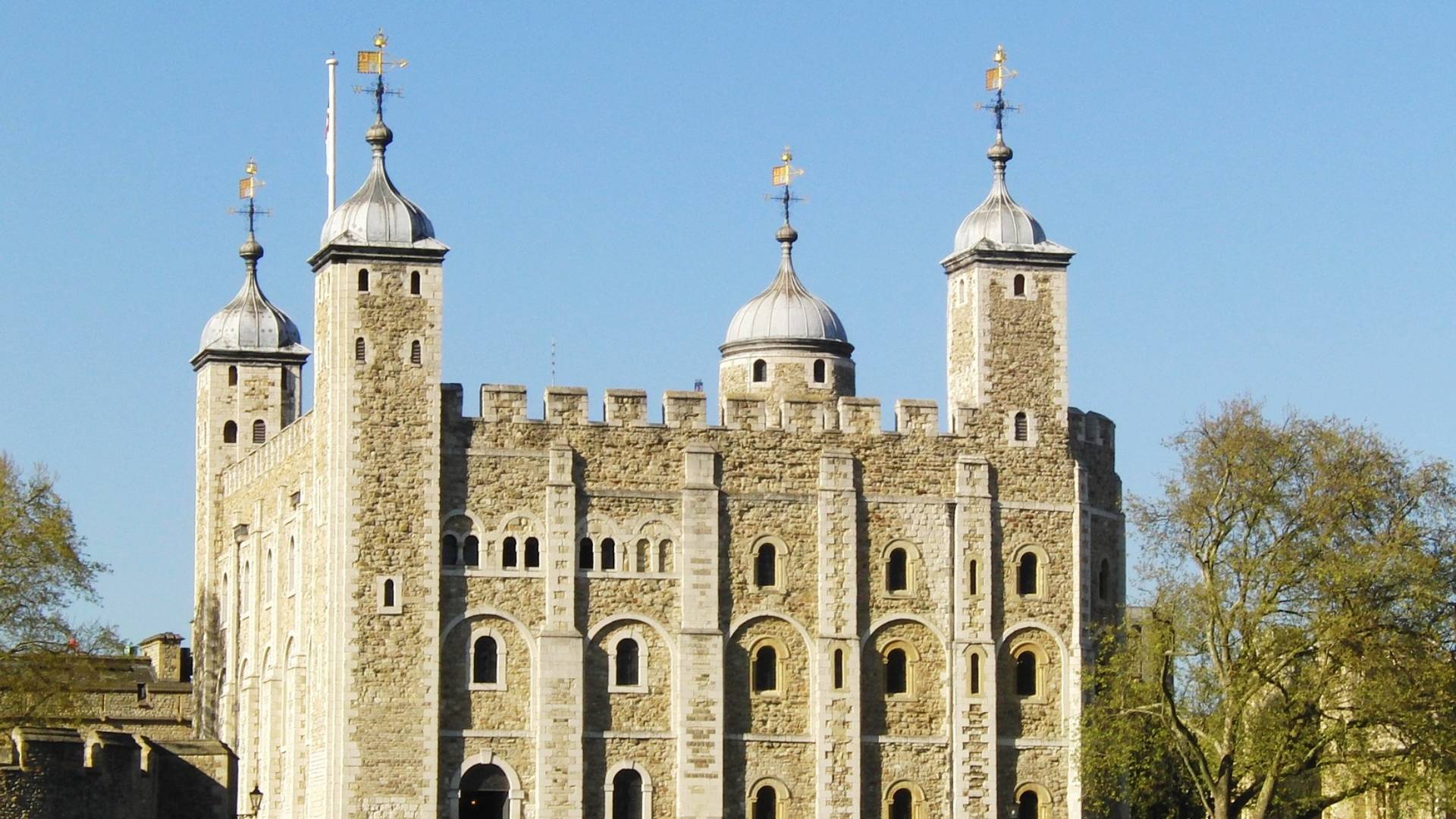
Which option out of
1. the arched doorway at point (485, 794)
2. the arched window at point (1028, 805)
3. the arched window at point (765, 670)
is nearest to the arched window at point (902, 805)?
the arched window at point (1028, 805)

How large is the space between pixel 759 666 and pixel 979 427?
743 cm

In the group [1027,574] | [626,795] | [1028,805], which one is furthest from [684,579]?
[1028,805]

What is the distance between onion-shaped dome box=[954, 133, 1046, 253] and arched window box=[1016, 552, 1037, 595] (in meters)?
7.11

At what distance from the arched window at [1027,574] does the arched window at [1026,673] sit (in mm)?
1357

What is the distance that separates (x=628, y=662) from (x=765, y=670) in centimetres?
305

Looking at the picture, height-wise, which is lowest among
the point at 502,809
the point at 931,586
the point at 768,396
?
the point at 502,809

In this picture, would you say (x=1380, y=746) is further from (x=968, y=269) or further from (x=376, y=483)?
(x=376, y=483)

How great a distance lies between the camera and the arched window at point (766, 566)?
75.7 meters

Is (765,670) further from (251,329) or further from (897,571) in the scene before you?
(251,329)

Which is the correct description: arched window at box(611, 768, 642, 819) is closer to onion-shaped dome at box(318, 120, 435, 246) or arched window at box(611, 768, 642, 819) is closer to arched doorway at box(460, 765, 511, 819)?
arched doorway at box(460, 765, 511, 819)

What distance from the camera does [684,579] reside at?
74938 mm

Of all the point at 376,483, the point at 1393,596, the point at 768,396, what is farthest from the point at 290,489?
the point at 1393,596

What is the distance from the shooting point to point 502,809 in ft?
241

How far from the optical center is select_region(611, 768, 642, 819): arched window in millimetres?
74188
